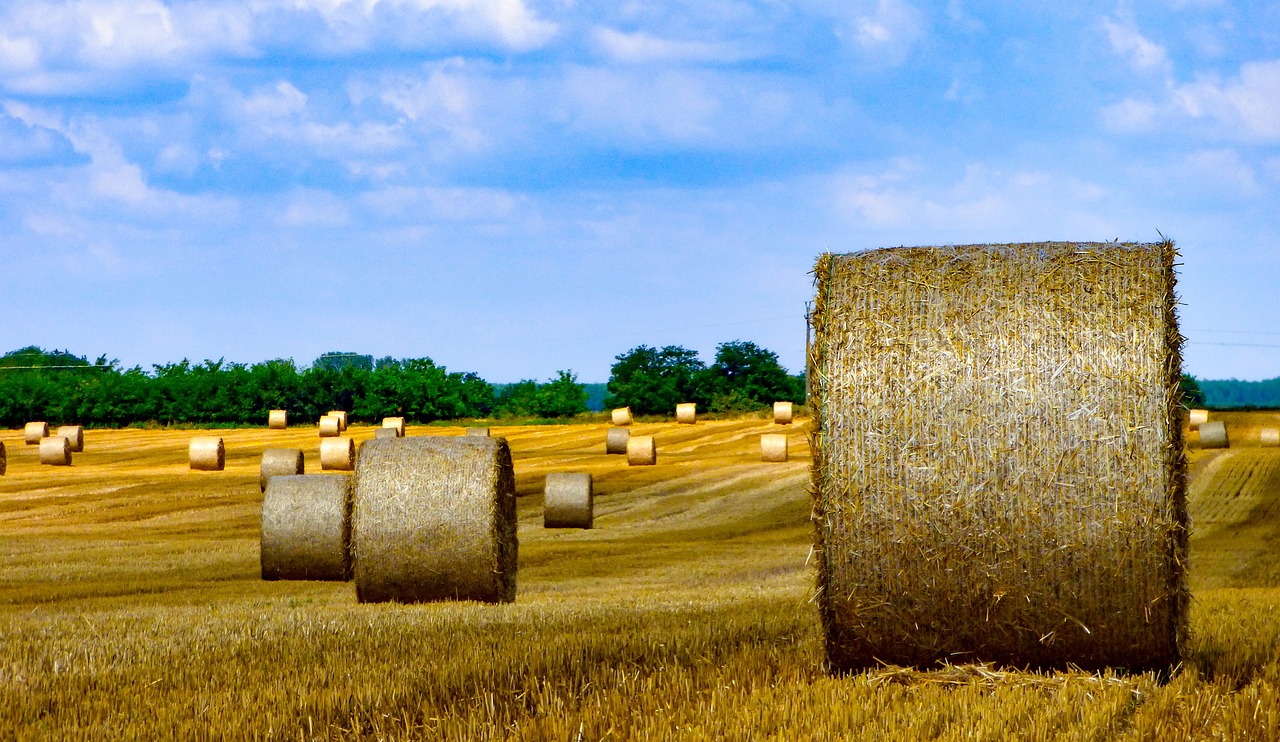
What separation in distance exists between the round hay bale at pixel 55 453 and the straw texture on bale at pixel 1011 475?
28473 mm

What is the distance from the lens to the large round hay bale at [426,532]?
1010cm

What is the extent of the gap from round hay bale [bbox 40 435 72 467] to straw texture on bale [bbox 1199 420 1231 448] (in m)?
29.3

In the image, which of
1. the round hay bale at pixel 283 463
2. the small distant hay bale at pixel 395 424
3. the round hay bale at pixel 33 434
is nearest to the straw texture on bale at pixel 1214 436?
the round hay bale at pixel 283 463

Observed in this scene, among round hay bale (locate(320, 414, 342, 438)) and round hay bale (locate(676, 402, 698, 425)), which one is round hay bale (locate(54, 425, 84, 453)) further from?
round hay bale (locate(676, 402, 698, 425))

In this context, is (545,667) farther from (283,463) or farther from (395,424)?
(395,424)

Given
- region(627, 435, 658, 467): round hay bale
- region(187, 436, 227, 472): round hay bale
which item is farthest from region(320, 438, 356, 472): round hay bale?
region(627, 435, 658, 467): round hay bale

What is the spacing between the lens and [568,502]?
19.0 metres

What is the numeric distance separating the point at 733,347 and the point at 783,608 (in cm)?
4824

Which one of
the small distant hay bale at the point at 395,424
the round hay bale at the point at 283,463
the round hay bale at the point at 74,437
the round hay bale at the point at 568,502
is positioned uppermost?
the small distant hay bale at the point at 395,424

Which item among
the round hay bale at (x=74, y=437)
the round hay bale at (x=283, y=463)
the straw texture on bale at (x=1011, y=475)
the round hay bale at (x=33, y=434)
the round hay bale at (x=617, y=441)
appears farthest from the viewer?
the round hay bale at (x=33, y=434)

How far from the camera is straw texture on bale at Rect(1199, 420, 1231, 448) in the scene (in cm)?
2998

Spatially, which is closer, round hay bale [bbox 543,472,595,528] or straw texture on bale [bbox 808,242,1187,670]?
straw texture on bale [bbox 808,242,1187,670]

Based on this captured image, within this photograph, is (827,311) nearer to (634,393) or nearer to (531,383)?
(634,393)

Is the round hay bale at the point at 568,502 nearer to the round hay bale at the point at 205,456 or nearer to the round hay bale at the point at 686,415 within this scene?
the round hay bale at the point at 205,456
